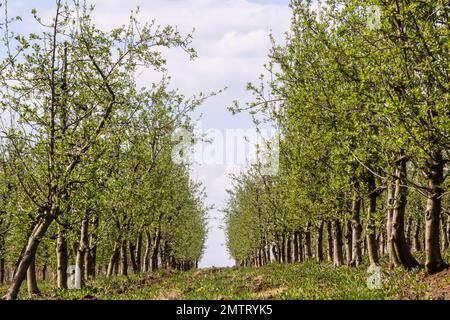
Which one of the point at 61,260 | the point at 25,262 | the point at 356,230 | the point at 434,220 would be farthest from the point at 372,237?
the point at 61,260

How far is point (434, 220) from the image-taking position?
→ 15.9m

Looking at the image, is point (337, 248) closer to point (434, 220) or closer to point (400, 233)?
point (400, 233)

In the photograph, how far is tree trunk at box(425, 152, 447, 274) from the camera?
15.7 metres

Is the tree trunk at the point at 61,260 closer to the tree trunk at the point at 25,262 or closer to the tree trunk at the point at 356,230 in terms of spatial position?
the tree trunk at the point at 25,262

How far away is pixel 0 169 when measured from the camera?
34812 mm

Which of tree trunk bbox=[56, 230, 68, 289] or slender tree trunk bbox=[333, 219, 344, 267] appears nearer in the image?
tree trunk bbox=[56, 230, 68, 289]

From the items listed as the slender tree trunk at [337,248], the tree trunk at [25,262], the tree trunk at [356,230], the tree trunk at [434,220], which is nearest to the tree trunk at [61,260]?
the tree trunk at [25,262]

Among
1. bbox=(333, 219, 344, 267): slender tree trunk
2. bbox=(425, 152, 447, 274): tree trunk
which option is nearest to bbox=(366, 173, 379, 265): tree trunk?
bbox=(425, 152, 447, 274): tree trunk

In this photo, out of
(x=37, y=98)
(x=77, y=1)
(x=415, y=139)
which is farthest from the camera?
(x=37, y=98)

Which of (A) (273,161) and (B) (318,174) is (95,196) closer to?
(B) (318,174)

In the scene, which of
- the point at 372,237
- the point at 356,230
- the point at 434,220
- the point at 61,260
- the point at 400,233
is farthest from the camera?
the point at 356,230

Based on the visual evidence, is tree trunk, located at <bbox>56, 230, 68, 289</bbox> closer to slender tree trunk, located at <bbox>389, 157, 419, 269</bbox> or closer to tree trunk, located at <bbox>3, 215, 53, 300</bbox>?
tree trunk, located at <bbox>3, 215, 53, 300</bbox>
